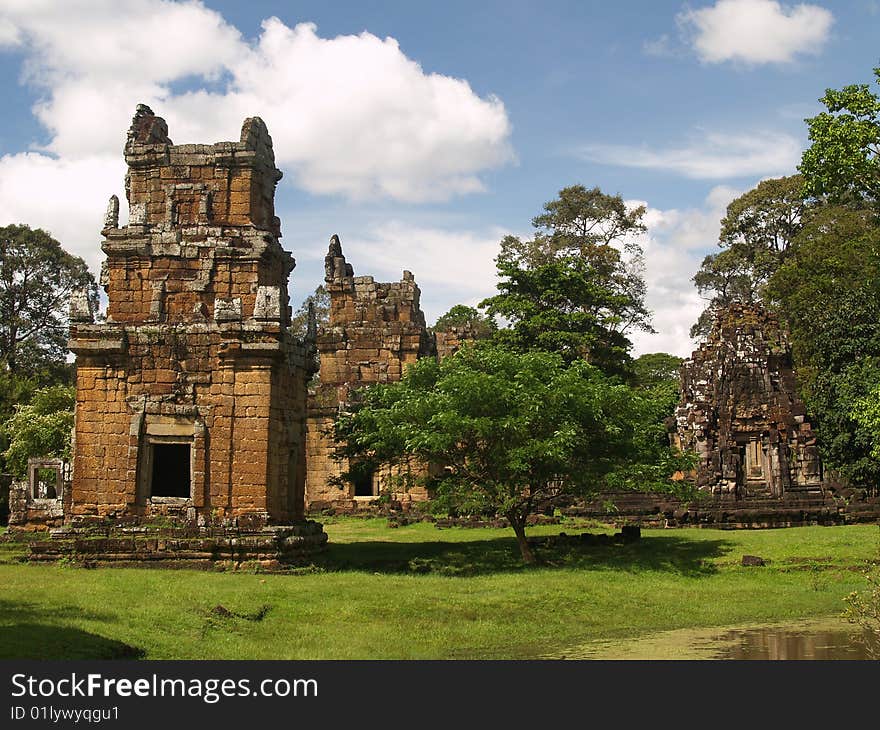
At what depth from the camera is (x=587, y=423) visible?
59.2 ft

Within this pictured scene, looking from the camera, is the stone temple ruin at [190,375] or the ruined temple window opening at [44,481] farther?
the ruined temple window opening at [44,481]

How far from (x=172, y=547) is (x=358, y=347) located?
16181 millimetres

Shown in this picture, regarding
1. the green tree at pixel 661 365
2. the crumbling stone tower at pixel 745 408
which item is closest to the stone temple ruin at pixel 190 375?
the crumbling stone tower at pixel 745 408

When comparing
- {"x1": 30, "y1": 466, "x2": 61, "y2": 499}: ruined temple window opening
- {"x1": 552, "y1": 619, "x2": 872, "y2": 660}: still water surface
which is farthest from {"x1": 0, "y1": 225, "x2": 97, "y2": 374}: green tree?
{"x1": 552, "y1": 619, "x2": 872, "y2": 660}: still water surface

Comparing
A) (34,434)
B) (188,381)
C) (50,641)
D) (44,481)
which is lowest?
(50,641)

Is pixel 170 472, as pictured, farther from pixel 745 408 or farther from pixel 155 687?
pixel 745 408

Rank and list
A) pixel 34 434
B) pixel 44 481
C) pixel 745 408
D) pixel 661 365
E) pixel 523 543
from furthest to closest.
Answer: pixel 661 365, pixel 34 434, pixel 745 408, pixel 44 481, pixel 523 543

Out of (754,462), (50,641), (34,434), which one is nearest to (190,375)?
(50,641)

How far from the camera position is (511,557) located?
1844cm

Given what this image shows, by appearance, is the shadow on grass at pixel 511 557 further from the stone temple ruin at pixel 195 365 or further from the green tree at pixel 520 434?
the stone temple ruin at pixel 195 365

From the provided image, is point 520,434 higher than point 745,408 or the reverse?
the reverse

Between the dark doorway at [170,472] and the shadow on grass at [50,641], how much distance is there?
8960 millimetres

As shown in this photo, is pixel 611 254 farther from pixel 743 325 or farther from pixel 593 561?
pixel 593 561

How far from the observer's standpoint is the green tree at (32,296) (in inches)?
1781
